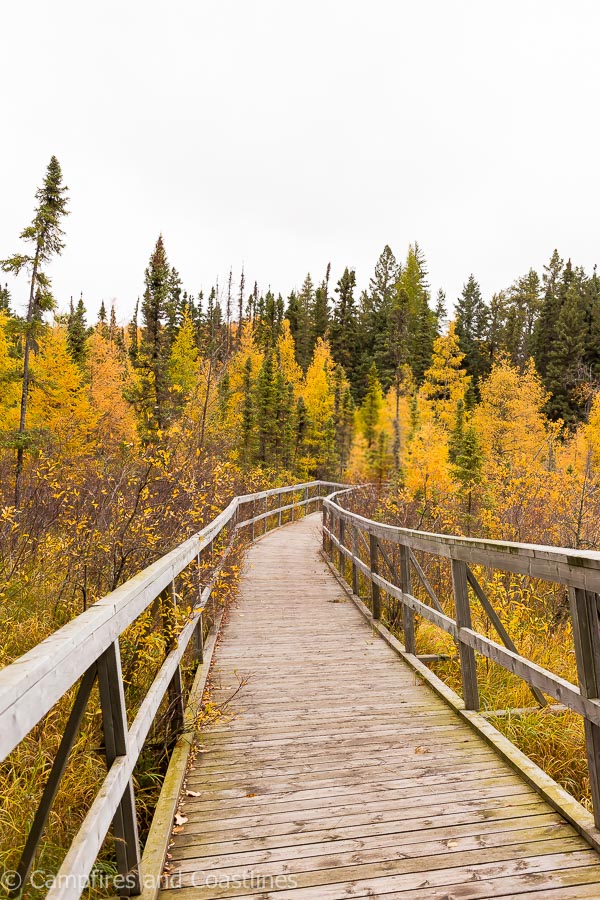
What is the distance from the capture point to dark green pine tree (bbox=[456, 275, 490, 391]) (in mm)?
58747

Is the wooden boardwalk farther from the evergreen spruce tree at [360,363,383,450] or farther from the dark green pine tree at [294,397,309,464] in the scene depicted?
the evergreen spruce tree at [360,363,383,450]

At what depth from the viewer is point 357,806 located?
2.79m

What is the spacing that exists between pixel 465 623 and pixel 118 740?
275cm

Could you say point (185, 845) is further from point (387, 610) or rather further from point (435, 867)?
point (387, 610)

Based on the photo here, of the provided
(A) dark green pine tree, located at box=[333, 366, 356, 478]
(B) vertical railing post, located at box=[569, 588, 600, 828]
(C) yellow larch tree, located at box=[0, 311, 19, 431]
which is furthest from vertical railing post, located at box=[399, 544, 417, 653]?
(A) dark green pine tree, located at box=[333, 366, 356, 478]

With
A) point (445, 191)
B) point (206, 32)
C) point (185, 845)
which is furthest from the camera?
point (445, 191)

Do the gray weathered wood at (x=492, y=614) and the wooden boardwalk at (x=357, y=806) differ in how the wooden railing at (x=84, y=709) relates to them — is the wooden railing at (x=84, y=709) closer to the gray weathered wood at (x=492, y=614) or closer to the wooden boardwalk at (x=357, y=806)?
the wooden boardwalk at (x=357, y=806)

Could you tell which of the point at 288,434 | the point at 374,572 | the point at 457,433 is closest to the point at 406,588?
the point at 374,572

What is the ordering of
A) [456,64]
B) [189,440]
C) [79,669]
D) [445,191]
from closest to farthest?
1. [79,669]
2. [189,440]
3. [456,64]
4. [445,191]

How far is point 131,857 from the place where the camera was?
83.3 inches

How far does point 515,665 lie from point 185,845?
6.86 ft

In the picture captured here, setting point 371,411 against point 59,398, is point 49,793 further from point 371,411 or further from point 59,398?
point 371,411

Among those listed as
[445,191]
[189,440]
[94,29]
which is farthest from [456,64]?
[445,191]

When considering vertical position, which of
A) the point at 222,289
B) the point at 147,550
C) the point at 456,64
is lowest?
the point at 147,550
